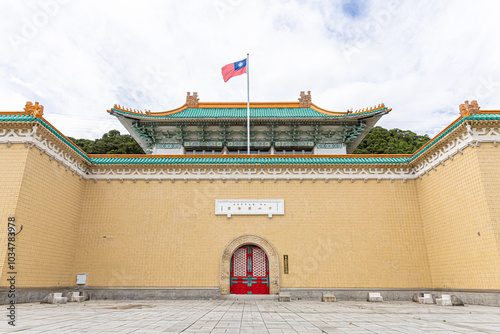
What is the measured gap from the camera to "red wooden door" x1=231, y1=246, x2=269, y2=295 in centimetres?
1177

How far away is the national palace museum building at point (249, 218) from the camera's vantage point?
961 cm

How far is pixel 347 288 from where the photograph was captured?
443 inches

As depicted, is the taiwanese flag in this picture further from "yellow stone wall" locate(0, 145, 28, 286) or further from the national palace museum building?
"yellow stone wall" locate(0, 145, 28, 286)

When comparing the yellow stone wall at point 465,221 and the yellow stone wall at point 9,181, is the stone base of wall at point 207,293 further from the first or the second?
the yellow stone wall at point 9,181

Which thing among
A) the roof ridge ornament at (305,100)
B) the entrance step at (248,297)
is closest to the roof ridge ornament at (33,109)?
the entrance step at (248,297)

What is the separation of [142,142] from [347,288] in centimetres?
1334

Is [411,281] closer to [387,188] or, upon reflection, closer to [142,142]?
[387,188]

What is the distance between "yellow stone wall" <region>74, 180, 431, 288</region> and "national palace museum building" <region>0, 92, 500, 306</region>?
40 mm

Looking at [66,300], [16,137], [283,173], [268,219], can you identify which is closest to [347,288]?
[268,219]

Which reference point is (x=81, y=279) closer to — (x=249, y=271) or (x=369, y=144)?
(x=249, y=271)

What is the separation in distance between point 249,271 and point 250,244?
1.04m

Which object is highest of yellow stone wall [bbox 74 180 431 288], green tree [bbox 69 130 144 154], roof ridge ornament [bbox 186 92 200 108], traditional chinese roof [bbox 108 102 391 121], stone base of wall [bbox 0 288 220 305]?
green tree [bbox 69 130 144 154]

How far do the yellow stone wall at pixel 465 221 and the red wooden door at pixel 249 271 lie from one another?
6.30 metres

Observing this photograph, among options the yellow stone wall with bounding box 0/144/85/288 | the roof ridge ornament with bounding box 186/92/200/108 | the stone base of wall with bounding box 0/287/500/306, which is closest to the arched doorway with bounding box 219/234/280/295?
the stone base of wall with bounding box 0/287/500/306
